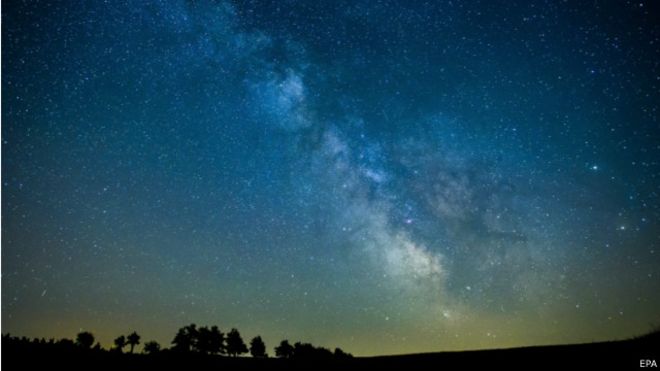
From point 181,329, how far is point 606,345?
57.5 m

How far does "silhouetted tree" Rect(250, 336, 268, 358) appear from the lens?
185 feet

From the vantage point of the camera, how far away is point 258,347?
5781cm

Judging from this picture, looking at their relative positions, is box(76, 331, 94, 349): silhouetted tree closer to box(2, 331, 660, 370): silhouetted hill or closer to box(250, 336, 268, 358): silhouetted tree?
box(250, 336, 268, 358): silhouetted tree

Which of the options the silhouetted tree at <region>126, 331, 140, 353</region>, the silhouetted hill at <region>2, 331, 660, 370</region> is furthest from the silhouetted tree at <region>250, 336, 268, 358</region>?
the silhouetted hill at <region>2, 331, 660, 370</region>

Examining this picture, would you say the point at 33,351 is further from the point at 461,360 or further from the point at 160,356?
the point at 461,360

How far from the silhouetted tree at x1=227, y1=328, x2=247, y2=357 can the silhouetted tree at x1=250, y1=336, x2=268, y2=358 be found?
2.00 meters

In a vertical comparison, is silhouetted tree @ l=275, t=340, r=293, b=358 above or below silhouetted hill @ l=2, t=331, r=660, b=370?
below

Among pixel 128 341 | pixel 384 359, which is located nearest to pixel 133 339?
pixel 128 341

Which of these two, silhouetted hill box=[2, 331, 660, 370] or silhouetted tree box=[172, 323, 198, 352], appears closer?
silhouetted hill box=[2, 331, 660, 370]

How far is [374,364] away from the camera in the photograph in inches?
353

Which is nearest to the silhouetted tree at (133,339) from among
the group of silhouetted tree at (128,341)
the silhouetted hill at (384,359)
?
the group of silhouetted tree at (128,341)

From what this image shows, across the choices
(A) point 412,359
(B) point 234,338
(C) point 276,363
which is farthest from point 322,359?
(B) point 234,338

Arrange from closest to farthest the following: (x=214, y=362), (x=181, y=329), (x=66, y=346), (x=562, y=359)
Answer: (x=562, y=359) < (x=214, y=362) < (x=66, y=346) < (x=181, y=329)

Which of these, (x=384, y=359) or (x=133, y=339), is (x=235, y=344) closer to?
(x=133, y=339)
